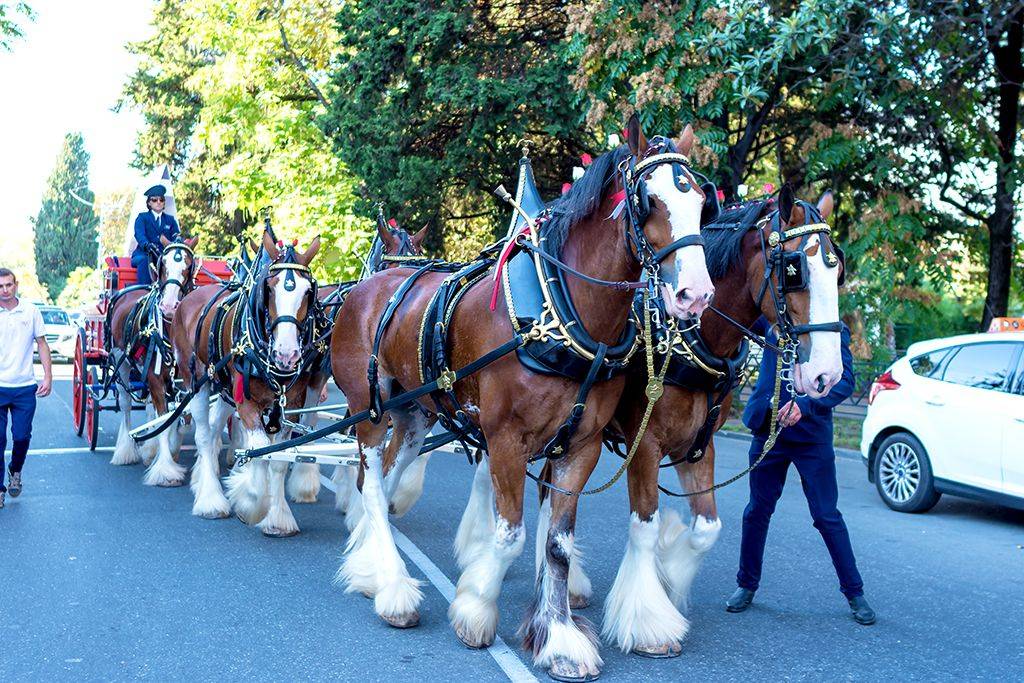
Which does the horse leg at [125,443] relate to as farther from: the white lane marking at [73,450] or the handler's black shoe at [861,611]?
the handler's black shoe at [861,611]

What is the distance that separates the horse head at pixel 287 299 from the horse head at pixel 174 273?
7.87 ft

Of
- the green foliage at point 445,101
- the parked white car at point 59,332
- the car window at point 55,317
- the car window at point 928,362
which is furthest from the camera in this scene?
the car window at point 55,317

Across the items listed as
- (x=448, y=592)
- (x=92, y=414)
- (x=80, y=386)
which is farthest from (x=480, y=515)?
(x=80, y=386)

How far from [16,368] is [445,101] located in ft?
32.8

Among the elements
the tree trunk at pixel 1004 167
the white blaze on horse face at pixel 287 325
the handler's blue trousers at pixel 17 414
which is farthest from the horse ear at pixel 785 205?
the tree trunk at pixel 1004 167

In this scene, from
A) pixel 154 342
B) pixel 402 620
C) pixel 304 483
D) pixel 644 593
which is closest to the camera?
pixel 644 593

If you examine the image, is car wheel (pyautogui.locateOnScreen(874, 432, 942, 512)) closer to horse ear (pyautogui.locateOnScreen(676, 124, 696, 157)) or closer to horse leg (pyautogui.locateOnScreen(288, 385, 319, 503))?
horse leg (pyautogui.locateOnScreen(288, 385, 319, 503))

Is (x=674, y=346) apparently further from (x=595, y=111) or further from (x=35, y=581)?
(x=595, y=111)

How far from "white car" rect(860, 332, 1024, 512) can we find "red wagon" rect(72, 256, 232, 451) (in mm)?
7277

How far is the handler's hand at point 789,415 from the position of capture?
5.31 m

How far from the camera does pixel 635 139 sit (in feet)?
14.3

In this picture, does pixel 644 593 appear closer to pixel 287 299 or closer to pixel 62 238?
pixel 287 299

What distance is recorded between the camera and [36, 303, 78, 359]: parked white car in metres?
29.5

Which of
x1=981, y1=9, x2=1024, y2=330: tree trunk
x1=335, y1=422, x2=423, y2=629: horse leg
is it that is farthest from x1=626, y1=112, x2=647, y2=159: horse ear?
x1=981, y1=9, x2=1024, y2=330: tree trunk
